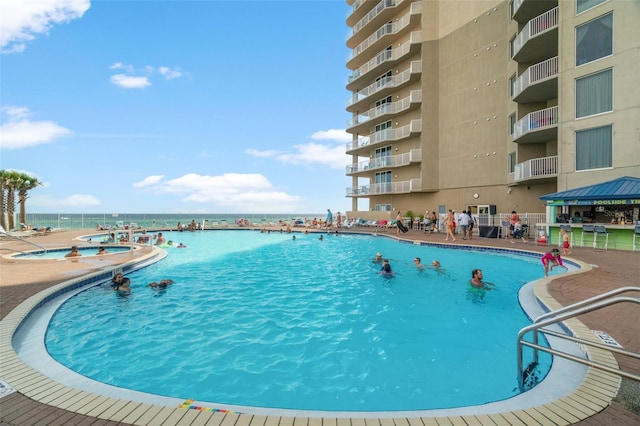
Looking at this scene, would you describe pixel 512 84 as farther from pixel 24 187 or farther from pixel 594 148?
pixel 24 187

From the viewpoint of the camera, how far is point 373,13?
95.1ft

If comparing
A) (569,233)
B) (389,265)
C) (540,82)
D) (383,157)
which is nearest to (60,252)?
(389,265)

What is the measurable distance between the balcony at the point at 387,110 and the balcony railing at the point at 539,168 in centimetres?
1103

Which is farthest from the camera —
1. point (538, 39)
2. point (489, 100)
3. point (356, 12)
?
point (356, 12)

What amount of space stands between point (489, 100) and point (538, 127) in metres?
6.07

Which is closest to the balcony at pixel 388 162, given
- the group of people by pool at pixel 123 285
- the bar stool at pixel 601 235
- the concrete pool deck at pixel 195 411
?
the bar stool at pixel 601 235

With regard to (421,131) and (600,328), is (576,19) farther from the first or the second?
(600,328)

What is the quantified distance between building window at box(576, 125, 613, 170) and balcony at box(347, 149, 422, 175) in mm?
12319

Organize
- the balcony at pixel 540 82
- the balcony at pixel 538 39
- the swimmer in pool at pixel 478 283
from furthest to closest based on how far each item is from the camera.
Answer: the balcony at pixel 540 82, the balcony at pixel 538 39, the swimmer in pool at pixel 478 283

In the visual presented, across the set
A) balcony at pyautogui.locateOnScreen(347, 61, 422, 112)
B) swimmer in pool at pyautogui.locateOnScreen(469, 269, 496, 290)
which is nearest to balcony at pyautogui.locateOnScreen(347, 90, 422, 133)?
balcony at pyautogui.locateOnScreen(347, 61, 422, 112)

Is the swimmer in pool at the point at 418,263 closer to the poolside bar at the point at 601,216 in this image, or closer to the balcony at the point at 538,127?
the poolside bar at the point at 601,216

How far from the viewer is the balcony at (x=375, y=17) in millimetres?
27234

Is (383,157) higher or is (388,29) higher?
(388,29)

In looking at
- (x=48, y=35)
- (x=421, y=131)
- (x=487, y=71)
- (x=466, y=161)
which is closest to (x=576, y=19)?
(x=487, y=71)
